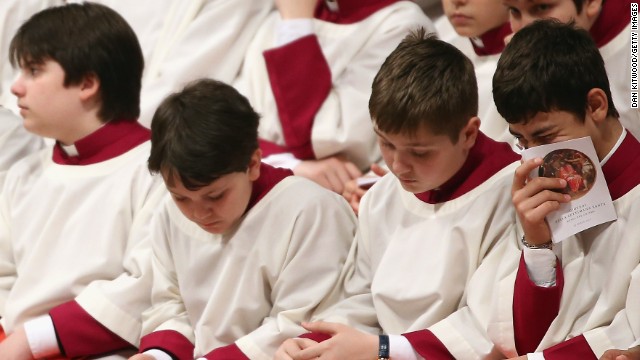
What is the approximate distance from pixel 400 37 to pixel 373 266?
0.91 meters

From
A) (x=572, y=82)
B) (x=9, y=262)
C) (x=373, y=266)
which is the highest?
(x=572, y=82)

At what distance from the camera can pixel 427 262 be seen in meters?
2.67

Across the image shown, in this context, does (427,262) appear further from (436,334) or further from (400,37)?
(400,37)

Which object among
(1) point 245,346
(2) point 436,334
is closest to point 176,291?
(1) point 245,346

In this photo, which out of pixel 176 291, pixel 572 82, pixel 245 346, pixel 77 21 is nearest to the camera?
pixel 572 82

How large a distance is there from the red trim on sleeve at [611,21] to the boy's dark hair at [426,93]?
0.50 metres

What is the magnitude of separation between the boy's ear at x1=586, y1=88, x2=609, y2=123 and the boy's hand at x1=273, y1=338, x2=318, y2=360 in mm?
790

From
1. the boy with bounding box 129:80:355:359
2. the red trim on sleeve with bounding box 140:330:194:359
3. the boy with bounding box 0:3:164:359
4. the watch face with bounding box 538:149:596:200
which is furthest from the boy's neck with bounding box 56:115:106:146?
the watch face with bounding box 538:149:596:200

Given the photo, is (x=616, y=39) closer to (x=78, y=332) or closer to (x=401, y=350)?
(x=401, y=350)

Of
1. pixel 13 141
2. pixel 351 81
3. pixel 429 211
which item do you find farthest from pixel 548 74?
pixel 13 141

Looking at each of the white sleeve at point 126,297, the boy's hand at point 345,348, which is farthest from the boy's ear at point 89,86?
the boy's hand at point 345,348

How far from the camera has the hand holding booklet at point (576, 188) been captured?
2359 millimetres

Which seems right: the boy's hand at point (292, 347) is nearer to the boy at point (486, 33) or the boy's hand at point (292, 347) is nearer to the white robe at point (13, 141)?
the boy at point (486, 33)

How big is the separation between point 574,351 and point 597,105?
0.50 meters
